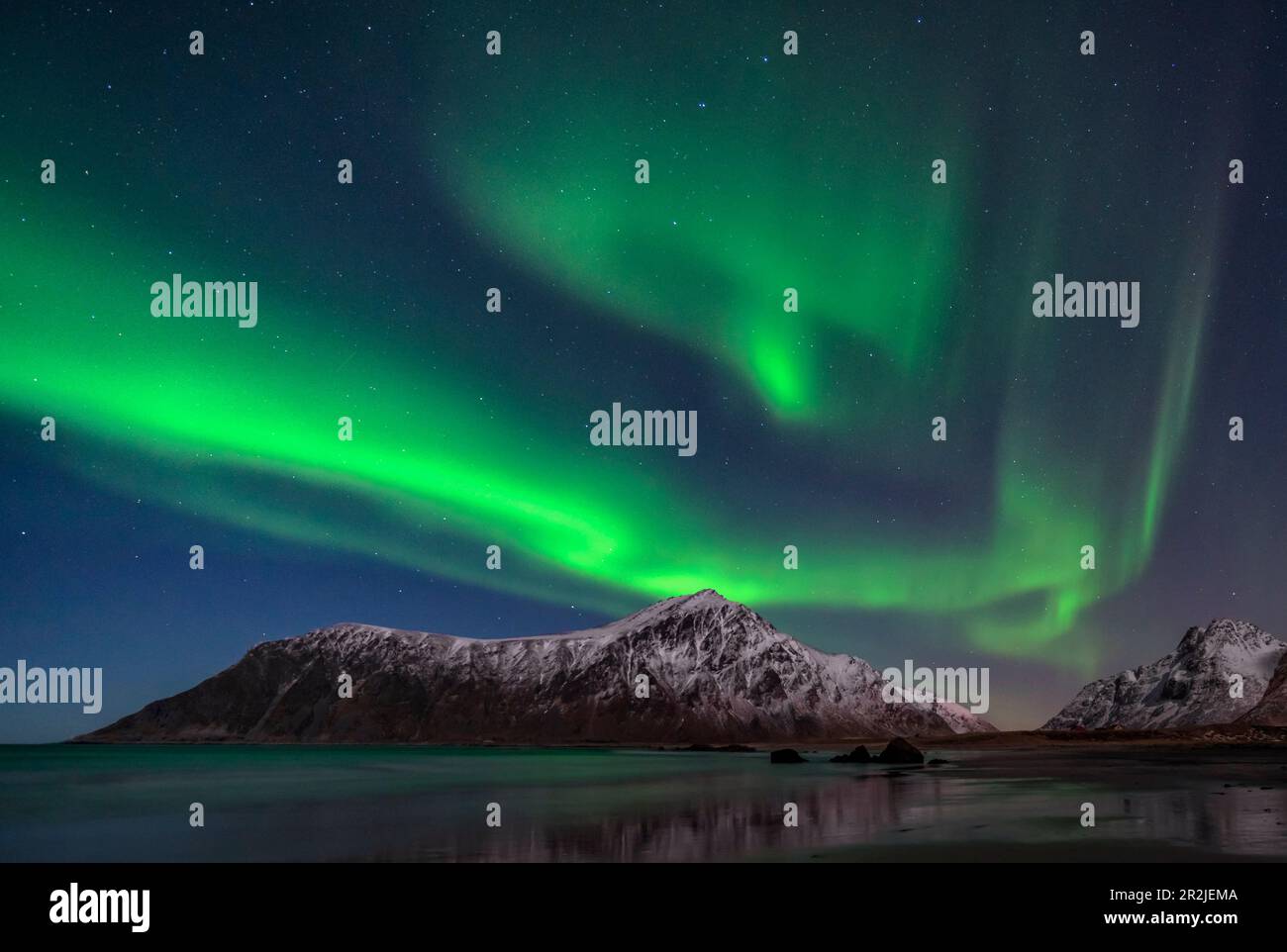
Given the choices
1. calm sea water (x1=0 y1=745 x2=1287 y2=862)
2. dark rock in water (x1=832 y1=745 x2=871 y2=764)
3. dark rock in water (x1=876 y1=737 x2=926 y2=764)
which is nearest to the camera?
calm sea water (x1=0 y1=745 x2=1287 y2=862)

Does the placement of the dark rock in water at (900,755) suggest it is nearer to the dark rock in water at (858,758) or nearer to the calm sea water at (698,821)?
the dark rock in water at (858,758)

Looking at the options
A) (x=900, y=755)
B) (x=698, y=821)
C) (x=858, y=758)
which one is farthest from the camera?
(x=858, y=758)

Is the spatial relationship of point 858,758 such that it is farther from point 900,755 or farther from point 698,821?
point 698,821

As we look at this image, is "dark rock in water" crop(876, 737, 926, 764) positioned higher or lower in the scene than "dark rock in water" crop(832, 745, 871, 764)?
higher

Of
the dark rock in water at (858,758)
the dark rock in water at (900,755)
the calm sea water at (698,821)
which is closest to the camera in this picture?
the calm sea water at (698,821)

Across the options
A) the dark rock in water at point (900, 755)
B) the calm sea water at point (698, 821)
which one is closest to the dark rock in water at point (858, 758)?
the dark rock in water at point (900, 755)

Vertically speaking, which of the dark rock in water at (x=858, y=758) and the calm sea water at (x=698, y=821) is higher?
the calm sea water at (x=698, y=821)

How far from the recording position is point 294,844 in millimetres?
44469

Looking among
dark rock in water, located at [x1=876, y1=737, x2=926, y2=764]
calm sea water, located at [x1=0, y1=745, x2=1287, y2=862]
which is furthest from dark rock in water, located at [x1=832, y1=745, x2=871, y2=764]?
calm sea water, located at [x1=0, y1=745, x2=1287, y2=862]

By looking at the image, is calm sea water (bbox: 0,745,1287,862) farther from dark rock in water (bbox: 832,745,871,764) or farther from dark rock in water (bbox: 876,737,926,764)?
dark rock in water (bbox: 832,745,871,764)

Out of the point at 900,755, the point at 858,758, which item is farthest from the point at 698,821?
the point at 858,758
